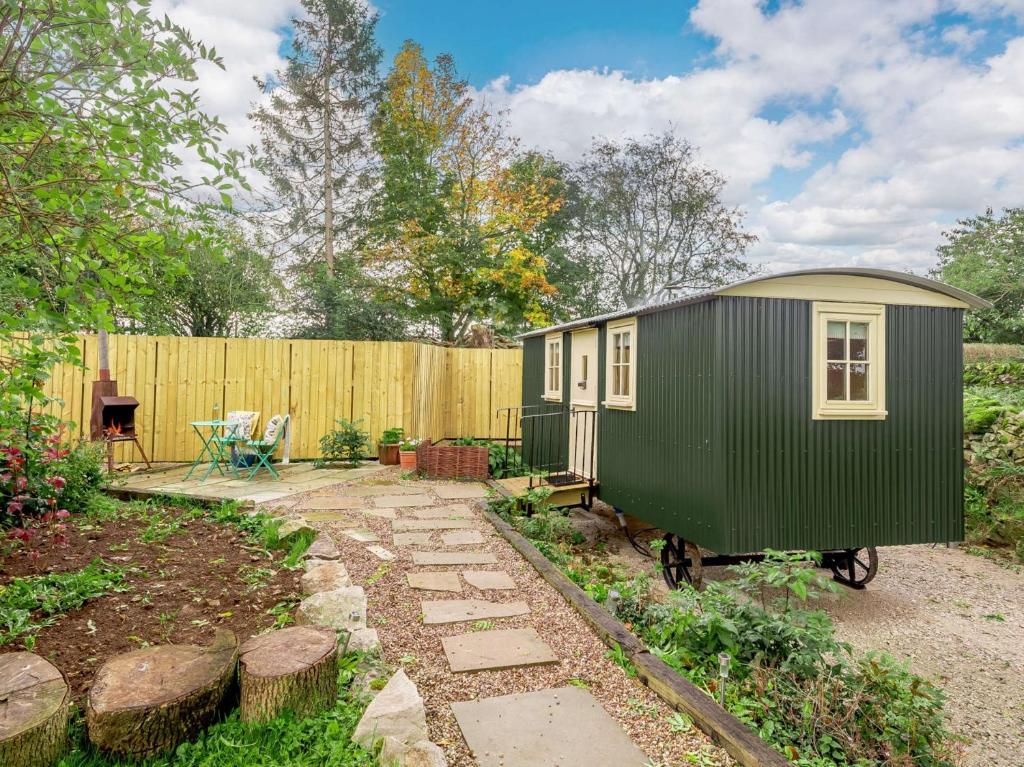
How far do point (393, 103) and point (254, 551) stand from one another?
1288 cm

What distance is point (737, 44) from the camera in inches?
375

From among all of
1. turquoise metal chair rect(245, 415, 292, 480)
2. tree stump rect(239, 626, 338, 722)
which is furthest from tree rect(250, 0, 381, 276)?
tree stump rect(239, 626, 338, 722)

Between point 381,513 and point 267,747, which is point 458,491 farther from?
point 267,747

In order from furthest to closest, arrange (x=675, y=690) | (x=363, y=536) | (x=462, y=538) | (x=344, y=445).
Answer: (x=344, y=445) < (x=462, y=538) < (x=363, y=536) < (x=675, y=690)

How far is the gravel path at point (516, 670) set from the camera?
6.93 feet

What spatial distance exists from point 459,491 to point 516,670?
4.18 m

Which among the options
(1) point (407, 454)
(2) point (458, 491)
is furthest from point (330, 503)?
(1) point (407, 454)

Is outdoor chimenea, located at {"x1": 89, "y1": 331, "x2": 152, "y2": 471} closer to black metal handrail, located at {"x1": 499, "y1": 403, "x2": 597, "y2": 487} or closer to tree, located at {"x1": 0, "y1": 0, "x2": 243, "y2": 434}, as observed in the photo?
black metal handrail, located at {"x1": 499, "y1": 403, "x2": 597, "y2": 487}

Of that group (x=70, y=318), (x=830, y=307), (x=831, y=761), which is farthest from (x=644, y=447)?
(x=70, y=318)

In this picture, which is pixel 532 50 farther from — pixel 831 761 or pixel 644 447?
pixel 831 761

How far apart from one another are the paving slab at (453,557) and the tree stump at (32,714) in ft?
8.04

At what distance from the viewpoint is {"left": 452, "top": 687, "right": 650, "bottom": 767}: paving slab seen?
78.6 inches

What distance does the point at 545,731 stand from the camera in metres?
2.16

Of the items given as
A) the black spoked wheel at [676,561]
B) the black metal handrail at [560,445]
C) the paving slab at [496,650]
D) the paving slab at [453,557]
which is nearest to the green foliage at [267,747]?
the paving slab at [496,650]
